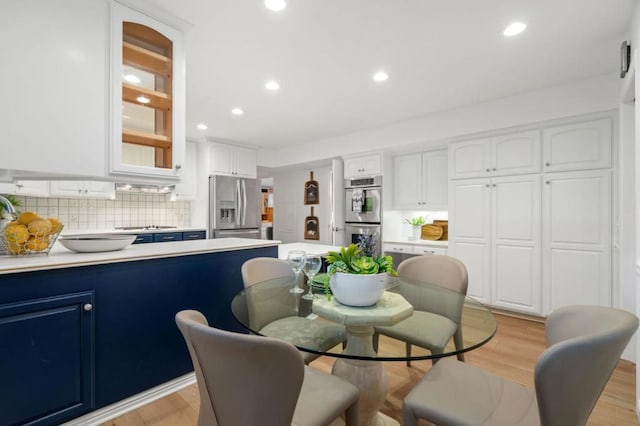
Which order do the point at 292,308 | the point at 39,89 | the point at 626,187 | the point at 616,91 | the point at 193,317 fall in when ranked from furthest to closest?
1. the point at 616,91
2. the point at 626,187
3. the point at 292,308
4. the point at 39,89
5. the point at 193,317

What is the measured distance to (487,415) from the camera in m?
1.02

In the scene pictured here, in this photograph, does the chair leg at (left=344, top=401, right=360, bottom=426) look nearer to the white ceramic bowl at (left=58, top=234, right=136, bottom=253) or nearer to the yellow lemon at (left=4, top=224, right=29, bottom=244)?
the white ceramic bowl at (left=58, top=234, right=136, bottom=253)

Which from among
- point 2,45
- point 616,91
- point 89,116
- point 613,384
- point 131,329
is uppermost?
point 616,91

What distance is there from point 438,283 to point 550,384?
4.53ft

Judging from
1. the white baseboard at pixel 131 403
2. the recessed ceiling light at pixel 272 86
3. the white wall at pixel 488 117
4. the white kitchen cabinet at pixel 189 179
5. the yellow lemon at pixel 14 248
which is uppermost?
the recessed ceiling light at pixel 272 86

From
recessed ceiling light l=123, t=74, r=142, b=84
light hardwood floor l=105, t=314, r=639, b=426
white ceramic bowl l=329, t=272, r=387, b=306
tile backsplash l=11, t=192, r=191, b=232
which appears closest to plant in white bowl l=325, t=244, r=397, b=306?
white ceramic bowl l=329, t=272, r=387, b=306

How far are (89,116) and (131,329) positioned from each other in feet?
4.05

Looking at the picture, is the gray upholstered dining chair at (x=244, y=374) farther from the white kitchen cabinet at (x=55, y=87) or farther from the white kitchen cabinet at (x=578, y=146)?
the white kitchen cabinet at (x=578, y=146)

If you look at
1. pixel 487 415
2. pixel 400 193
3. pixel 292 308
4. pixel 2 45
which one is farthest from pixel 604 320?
pixel 400 193

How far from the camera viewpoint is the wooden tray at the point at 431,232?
14.0ft

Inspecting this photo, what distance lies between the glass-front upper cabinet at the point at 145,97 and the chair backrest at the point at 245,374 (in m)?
1.48

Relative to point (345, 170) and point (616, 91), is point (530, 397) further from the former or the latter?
Result: point (345, 170)

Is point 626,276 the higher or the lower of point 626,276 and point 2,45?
the lower

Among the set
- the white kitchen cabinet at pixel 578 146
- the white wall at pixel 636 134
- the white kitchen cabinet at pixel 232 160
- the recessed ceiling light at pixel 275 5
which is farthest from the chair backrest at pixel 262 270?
the white kitchen cabinet at pixel 232 160
